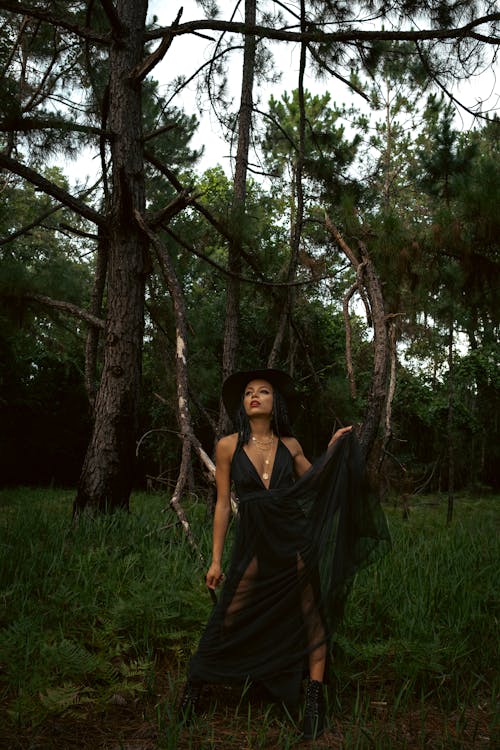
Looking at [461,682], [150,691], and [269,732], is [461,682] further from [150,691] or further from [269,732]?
[150,691]

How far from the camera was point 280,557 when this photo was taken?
3.11 m

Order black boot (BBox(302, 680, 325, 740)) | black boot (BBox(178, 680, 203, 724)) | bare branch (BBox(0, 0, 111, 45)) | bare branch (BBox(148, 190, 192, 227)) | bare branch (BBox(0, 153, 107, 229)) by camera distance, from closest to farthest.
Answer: black boot (BBox(302, 680, 325, 740)) → black boot (BBox(178, 680, 203, 724)) → bare branch (BBox(0, 0, 111, 45)) → bare branch (BBox(0, 153, 107, 229)) → bare branch (BBox(148, 190, 192, 227))

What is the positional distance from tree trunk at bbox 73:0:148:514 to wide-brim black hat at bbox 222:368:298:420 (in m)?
2.47

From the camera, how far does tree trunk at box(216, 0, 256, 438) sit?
7159 millimetres

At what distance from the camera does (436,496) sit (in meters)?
16.2

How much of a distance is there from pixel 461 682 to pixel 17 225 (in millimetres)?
21811

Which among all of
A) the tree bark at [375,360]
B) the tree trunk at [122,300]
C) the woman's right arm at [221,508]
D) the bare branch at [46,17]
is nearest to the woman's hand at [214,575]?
the woman's right arm at [221,508]

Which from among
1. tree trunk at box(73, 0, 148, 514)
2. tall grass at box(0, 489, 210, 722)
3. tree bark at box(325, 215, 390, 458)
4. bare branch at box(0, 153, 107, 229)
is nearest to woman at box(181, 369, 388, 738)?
tall grass at box(0, 489, 210, 722)

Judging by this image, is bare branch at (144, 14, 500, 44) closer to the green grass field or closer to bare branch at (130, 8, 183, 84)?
bare branch at (130, 8, 183, 84)

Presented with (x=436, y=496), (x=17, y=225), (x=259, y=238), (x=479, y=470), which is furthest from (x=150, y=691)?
(x=17, y=225)

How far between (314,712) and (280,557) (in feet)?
2.19

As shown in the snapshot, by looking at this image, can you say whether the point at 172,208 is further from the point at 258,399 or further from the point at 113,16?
the point at 258,399

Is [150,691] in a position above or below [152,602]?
below

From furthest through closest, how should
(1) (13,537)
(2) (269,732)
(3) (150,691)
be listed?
(1) (13,537), (3) (150,691), (2) (269,732)
